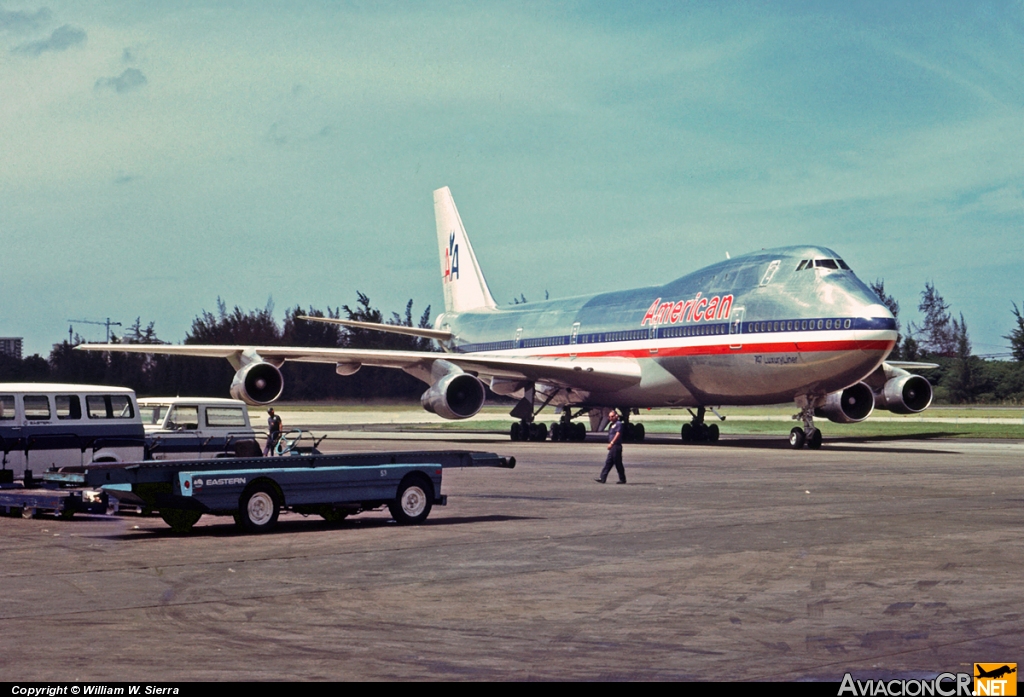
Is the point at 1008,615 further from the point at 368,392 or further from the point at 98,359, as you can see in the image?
the point at 368,392

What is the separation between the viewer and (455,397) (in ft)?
131

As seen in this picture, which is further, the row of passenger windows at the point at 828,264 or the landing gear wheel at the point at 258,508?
the row of passenger windows at the point at 828,264

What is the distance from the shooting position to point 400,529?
16109mm

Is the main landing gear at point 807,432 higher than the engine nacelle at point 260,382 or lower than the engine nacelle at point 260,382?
lower

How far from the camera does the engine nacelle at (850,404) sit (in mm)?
39375

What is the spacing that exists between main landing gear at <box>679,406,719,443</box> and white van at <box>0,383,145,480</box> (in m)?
25.3

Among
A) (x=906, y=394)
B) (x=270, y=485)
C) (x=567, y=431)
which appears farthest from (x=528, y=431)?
(x=270, y=485)

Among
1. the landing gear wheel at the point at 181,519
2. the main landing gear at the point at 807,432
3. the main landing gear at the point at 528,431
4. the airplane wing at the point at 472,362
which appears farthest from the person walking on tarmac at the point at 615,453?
the main landing gear at the point at 528,431

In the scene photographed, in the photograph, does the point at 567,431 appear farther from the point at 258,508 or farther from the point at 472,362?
the point at 258,508

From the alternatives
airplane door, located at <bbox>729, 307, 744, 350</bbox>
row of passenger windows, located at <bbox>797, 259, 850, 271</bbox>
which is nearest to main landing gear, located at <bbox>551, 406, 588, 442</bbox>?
airplane door, located at <bbox>729, 307, 744, 350</bbox>

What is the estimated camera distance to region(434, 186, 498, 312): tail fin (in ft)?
187

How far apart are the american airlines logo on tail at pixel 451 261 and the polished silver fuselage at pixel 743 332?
44.7 ft

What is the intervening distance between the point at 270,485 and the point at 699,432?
28545 millimetres

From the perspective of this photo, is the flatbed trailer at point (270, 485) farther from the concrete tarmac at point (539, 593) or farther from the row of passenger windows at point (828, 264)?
the row of passenger windows at point (828, 264)
